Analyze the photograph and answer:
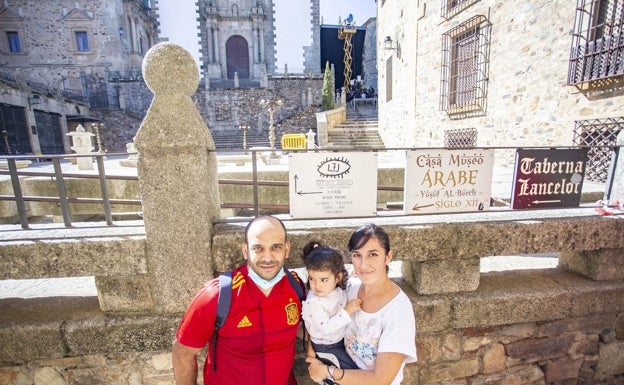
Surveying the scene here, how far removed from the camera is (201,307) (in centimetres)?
171

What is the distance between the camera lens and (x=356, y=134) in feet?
53.0

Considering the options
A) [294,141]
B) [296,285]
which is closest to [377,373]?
[296,285]

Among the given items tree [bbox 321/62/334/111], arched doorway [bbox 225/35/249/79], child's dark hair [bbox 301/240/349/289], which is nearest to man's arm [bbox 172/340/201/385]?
child's dark hair [bbox 301/240/349/289]

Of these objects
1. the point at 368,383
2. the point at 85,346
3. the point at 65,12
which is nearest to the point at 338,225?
the point at 368,383

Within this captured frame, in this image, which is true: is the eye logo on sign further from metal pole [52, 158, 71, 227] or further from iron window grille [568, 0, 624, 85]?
iron window grille [568, 0, 624, 85]

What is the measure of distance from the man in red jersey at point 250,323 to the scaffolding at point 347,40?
3033 centimetres

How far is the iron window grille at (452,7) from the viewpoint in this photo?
27.6 feet

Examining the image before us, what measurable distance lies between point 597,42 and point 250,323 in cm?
725

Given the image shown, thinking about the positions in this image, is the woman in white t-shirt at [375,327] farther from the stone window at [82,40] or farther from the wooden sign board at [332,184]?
the stone window at [82,40]

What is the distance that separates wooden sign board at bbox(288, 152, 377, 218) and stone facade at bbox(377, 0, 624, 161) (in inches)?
220

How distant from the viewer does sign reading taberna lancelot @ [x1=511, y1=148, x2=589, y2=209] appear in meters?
2.40

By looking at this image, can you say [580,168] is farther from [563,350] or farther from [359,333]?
[359,333]

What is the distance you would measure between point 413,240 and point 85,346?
256 cm

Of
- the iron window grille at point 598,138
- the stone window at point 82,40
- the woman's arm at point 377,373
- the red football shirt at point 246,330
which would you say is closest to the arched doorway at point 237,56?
the stone window at point 82,40
